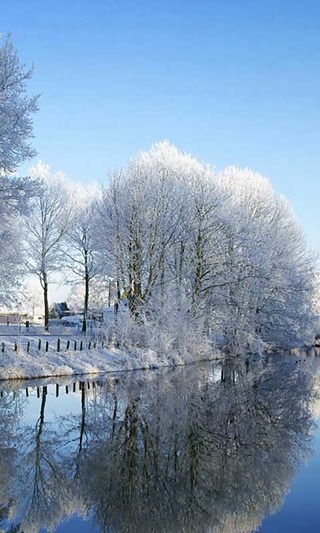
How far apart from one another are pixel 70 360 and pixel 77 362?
1.19 ft

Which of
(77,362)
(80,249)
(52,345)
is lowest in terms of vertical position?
(77,362)

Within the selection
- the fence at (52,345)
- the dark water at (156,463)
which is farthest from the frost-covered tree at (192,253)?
the dark water at (156,463)

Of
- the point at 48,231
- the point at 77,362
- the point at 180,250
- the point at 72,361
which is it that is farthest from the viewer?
the point at 48,231

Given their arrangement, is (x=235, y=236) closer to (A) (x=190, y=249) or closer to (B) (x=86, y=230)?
(A) (x=190, y=249)

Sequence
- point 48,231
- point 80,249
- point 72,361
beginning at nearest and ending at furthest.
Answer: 1. point 72,361
2. point 48,231
3. point 80,249

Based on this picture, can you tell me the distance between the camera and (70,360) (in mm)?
25219

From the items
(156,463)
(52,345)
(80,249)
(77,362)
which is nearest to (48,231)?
(80,249)

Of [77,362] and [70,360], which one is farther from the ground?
[70,360]

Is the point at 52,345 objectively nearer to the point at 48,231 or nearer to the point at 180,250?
the point at 180,250

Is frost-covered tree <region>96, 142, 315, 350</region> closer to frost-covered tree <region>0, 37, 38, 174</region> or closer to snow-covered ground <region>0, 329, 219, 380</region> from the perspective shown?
snow-covered ground <region>0, 329, 219, 380</region>

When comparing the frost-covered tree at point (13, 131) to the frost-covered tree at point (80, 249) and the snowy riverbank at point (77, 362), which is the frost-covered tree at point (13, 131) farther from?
the frost-covered tree at point (80, 249)

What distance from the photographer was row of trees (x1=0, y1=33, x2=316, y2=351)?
3409 cm

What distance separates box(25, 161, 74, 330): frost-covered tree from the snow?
1105 centimetres

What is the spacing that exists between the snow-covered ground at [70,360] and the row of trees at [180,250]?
1.44 meters
